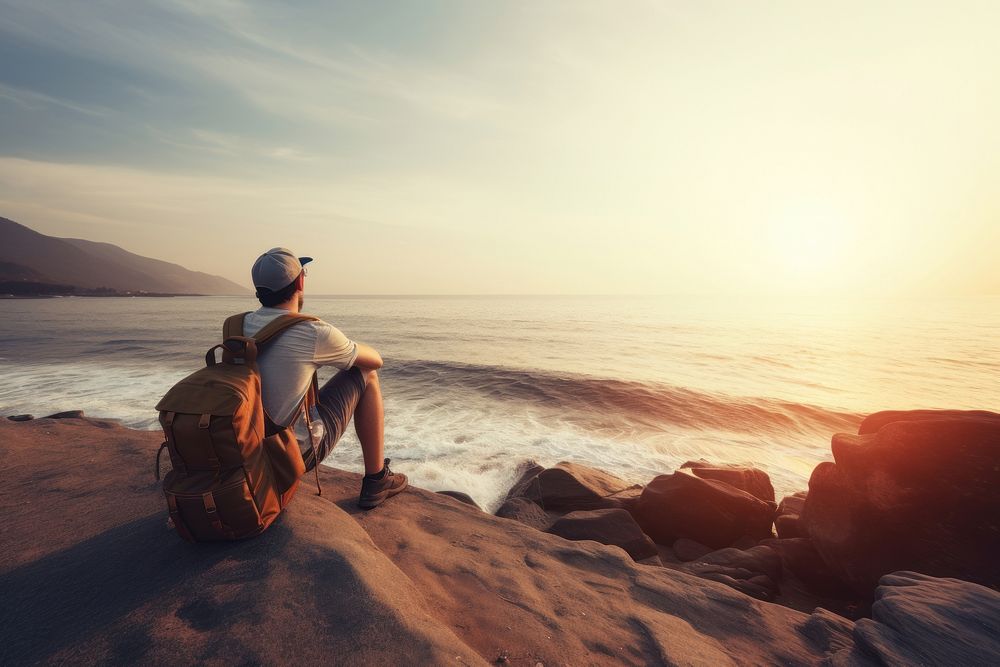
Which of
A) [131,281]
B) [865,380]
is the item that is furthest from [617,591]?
[131,281]

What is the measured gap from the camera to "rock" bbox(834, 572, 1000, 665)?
2.43 m

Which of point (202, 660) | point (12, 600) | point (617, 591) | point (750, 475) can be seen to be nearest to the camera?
point (202, 660)

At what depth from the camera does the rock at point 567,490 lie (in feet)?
21.1

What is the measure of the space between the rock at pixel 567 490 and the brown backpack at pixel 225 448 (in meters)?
4.47

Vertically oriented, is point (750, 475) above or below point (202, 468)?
below

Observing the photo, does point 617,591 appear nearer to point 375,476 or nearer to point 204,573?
point 375,476

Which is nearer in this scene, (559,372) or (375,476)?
(375,476)

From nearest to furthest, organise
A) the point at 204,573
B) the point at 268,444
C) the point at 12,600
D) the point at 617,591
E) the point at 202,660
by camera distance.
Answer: the point at 202,660 < the point at 12,600 < the point at 204,573 < the point at 268,444 < the point at 617,591

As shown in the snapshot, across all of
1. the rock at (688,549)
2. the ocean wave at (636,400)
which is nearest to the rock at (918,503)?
the rock at (688,549)

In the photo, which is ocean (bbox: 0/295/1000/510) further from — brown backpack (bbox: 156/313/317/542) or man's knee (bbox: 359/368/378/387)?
brown backpack (bbox: 156/313/317/542)

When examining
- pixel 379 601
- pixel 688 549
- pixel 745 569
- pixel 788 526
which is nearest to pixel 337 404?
pixel 379 601

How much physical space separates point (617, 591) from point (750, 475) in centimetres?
466

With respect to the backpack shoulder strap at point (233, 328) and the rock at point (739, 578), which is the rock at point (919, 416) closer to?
the rock at point (739, 578)

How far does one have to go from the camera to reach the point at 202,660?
1.92 m
